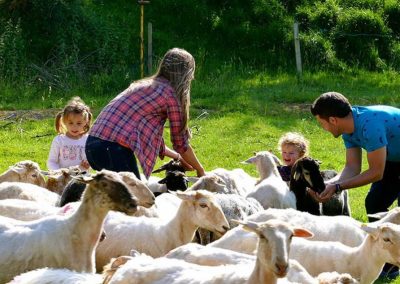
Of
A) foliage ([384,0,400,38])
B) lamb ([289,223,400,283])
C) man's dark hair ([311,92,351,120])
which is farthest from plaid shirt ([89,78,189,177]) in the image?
foliage ([384,0,400,38])

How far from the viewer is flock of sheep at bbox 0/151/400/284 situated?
6121 mm

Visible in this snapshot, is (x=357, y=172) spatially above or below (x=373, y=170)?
below

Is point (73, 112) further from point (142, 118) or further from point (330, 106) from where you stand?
point (330, 106)

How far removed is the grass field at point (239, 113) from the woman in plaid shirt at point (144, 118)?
356cm

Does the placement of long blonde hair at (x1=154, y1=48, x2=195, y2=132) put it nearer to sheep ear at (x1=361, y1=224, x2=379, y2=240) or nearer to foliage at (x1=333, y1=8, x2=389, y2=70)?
sheep ear at (x1=361, y1=224, x2=379, y2=240)

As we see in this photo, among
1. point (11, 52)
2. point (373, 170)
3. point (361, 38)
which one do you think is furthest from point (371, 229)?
point (361, 38)

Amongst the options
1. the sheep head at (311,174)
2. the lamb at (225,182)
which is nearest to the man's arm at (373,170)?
the sheep head at (311,174)

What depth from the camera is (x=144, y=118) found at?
8.80 metres

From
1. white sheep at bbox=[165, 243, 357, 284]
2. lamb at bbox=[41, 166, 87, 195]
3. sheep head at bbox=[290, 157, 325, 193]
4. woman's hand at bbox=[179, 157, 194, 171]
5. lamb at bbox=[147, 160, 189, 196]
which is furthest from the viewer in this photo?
lamb at bbox=[147, 160, 189, 196]

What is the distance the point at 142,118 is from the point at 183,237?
1.23m

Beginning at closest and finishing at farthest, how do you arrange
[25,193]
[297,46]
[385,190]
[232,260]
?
[232,260], [385,190], [25,193], [297,46]

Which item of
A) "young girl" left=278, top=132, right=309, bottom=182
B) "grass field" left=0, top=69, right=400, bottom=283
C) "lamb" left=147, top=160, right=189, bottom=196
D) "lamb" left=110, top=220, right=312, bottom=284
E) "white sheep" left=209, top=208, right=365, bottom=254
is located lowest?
"grass field" left=0, top=69, right=400, bottom=283

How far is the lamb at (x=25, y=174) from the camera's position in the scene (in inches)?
396

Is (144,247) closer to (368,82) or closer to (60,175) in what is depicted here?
(60,175)
